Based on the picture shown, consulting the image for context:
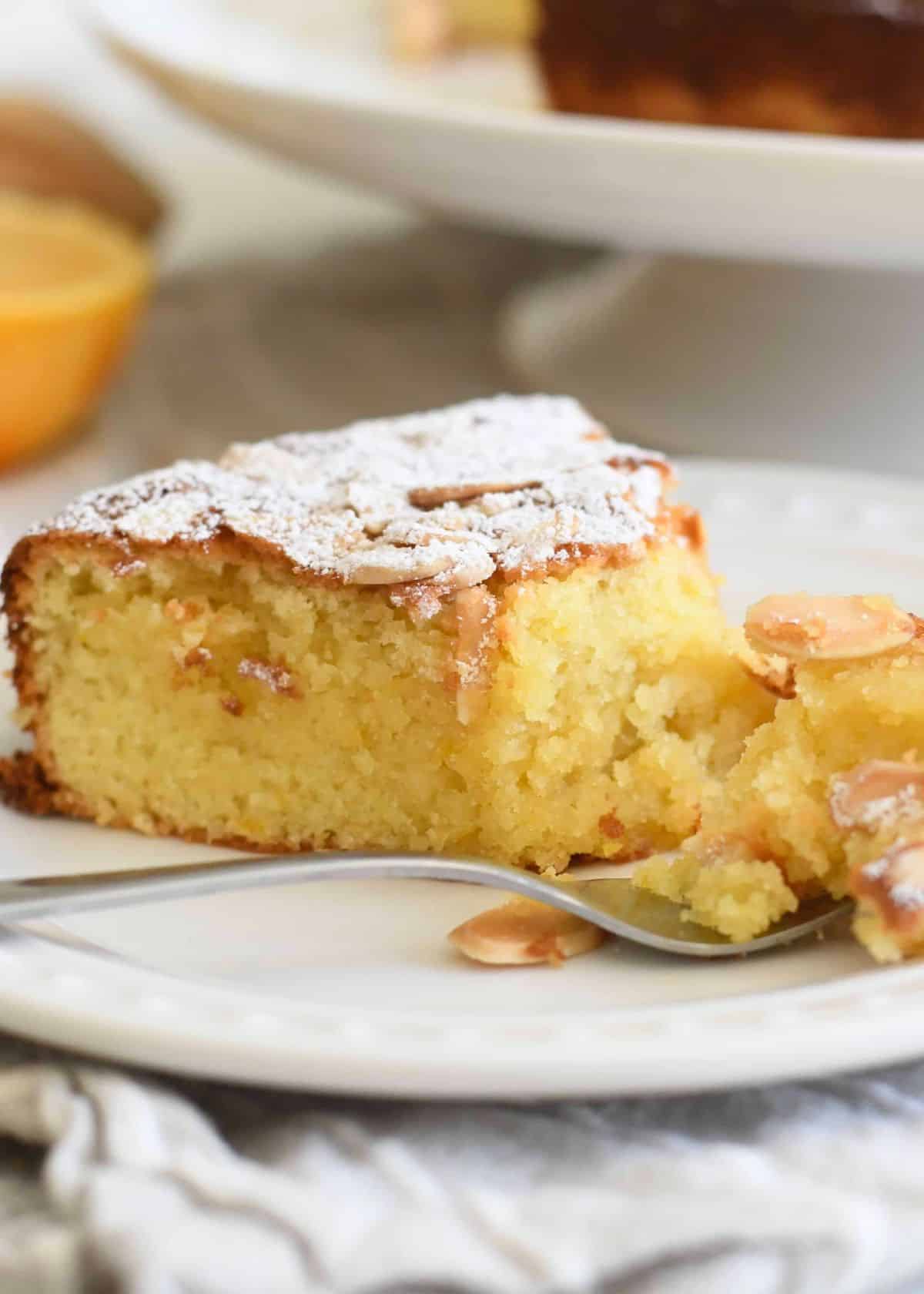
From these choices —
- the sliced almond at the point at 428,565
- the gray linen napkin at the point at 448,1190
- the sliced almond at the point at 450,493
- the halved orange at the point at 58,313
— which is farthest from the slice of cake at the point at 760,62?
the gray linen napkin at the point at 448,1190

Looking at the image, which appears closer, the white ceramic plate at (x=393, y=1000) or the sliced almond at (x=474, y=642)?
the white ceramic plate at (x=393, y=1000)

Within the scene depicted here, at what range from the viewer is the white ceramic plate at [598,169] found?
1918 mm

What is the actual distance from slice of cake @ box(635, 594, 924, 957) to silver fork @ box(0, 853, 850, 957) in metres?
0.02

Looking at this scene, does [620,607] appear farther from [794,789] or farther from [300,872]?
[300,872]

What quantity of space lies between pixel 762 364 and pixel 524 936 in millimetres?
1478

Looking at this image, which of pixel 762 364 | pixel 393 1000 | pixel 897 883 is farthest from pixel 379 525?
pixel 762 364

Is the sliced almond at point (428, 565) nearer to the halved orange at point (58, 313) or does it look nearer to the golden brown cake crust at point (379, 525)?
the golden brown cake crust at point (379, 525)

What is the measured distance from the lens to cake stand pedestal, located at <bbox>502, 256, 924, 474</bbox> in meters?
2.46

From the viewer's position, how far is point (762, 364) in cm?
255

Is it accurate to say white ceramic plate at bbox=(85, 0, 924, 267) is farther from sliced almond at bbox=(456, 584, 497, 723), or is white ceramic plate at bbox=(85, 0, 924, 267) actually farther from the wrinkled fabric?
the wrinkled fabric

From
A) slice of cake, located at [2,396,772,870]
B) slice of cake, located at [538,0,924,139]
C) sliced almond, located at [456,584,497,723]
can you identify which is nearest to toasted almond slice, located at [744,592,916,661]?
slice of cake, located at [2,396,772,870]

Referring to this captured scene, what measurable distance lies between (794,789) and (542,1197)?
434 mm

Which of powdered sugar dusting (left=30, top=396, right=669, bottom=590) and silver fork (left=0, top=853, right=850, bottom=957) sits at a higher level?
powdered sugar dusting (left=30, top=396, right=669, bottom=590)

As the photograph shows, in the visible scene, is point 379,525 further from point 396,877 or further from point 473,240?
point 473,240
